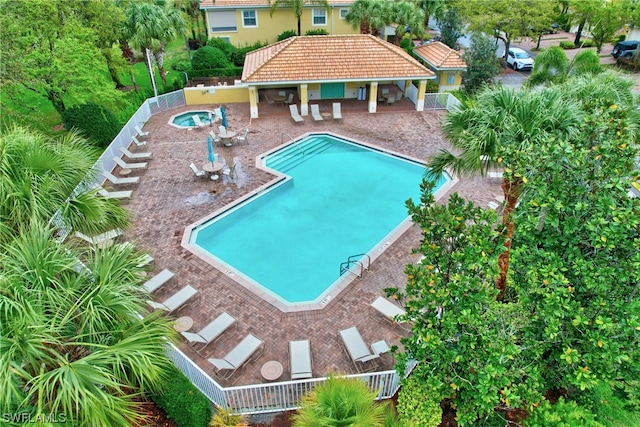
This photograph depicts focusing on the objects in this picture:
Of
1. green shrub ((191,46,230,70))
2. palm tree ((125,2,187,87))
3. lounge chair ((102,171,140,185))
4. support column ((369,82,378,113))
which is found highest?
palm tree ((125,2,187,87))

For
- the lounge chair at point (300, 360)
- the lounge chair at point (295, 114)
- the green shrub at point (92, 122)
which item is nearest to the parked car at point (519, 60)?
the lounge chair at point (295, 114)

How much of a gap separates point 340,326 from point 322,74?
17.3 metres

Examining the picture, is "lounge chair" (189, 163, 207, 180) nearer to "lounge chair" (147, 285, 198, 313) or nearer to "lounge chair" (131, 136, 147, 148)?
"lounge chair" (131, 136, 147, 148)

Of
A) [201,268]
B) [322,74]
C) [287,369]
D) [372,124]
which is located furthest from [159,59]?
[287,369]

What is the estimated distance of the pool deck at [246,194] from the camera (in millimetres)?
11500

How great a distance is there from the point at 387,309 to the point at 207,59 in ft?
87.2

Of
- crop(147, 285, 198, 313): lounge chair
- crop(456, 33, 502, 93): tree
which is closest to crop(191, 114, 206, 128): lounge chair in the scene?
crop(147, 285, 198, 313): lounge chair

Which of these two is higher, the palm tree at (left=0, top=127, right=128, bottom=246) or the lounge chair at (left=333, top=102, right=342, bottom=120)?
the palm tree at (left=0, top=127, right=128, bottom=246)

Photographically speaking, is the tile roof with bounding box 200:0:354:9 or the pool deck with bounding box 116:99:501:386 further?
the tile roof with bounding box 200:0:354:9

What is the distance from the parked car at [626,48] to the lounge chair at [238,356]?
42862 mm

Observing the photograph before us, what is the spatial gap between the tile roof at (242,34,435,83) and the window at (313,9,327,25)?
13614 millimetres

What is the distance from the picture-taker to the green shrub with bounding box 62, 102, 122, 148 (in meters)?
19.5

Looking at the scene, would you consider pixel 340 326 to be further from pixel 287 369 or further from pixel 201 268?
pixel 201 268

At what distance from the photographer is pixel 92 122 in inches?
781
